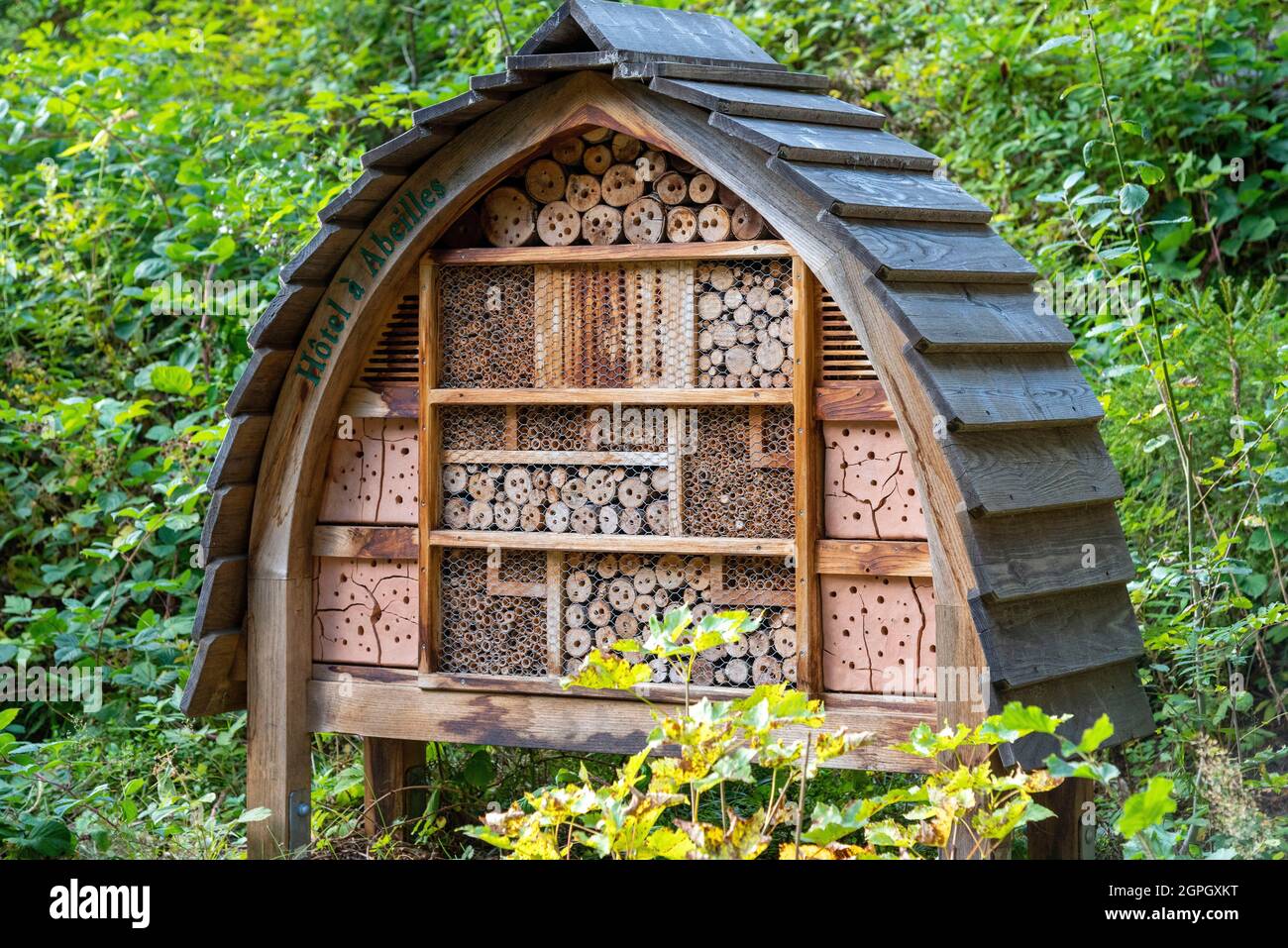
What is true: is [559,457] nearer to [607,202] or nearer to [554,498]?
[554,498]

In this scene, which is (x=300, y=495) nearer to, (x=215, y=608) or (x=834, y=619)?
(x=215, y=608)

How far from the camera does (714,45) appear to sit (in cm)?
458

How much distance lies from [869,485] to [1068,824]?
132cm

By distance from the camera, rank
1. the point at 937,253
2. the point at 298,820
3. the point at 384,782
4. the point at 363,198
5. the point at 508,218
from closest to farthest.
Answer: the point at 937,253, the point at 363,198, the point at 508,218, the point at 298,820, the point at 384,782

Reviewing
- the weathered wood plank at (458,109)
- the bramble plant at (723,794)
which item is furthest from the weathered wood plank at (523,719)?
the weathered wood plank at (458,109)

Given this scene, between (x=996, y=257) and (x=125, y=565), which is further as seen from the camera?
(x=125, y=565)

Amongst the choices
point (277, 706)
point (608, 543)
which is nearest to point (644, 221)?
point (608, 543)

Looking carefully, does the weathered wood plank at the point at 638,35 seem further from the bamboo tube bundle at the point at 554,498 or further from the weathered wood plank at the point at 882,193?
the bamboo tube bundle at the point at 554,498

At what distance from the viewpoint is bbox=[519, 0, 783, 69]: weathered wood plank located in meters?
4.21

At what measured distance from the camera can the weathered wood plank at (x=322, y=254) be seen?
4562 mm

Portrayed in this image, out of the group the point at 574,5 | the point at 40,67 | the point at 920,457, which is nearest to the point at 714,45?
the point at 574,5

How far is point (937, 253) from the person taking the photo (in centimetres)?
395

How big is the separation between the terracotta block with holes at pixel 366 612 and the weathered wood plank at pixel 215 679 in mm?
290

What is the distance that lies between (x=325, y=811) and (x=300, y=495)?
148 centimetres
